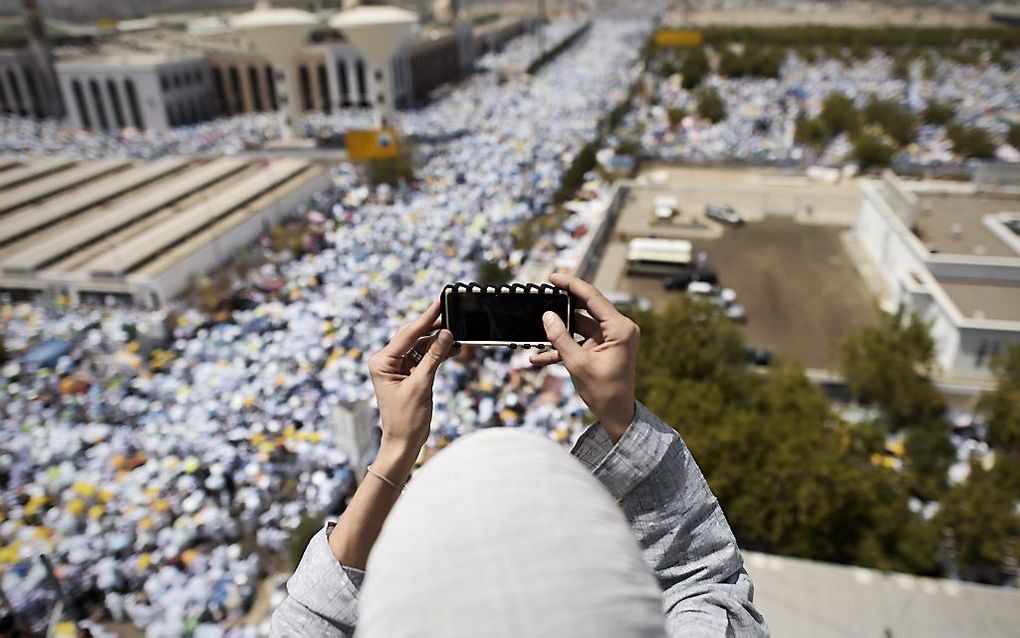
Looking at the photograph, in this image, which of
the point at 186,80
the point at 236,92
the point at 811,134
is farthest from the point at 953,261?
the point at 236,92

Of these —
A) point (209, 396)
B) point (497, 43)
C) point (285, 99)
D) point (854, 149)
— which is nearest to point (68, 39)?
point (285, 99)

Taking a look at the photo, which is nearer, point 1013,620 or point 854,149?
point 1013,620

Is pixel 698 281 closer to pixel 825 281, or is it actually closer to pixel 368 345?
pixel 825 281

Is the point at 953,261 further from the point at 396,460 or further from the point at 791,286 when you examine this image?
the point at 396,460

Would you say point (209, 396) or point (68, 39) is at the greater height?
point (68, 39)

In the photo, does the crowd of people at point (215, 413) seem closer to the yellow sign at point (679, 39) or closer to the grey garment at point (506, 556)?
the grey garment at point (506, 556)

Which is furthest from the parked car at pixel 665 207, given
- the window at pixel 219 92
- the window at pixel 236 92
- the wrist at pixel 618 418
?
the window at pixel 219 92
